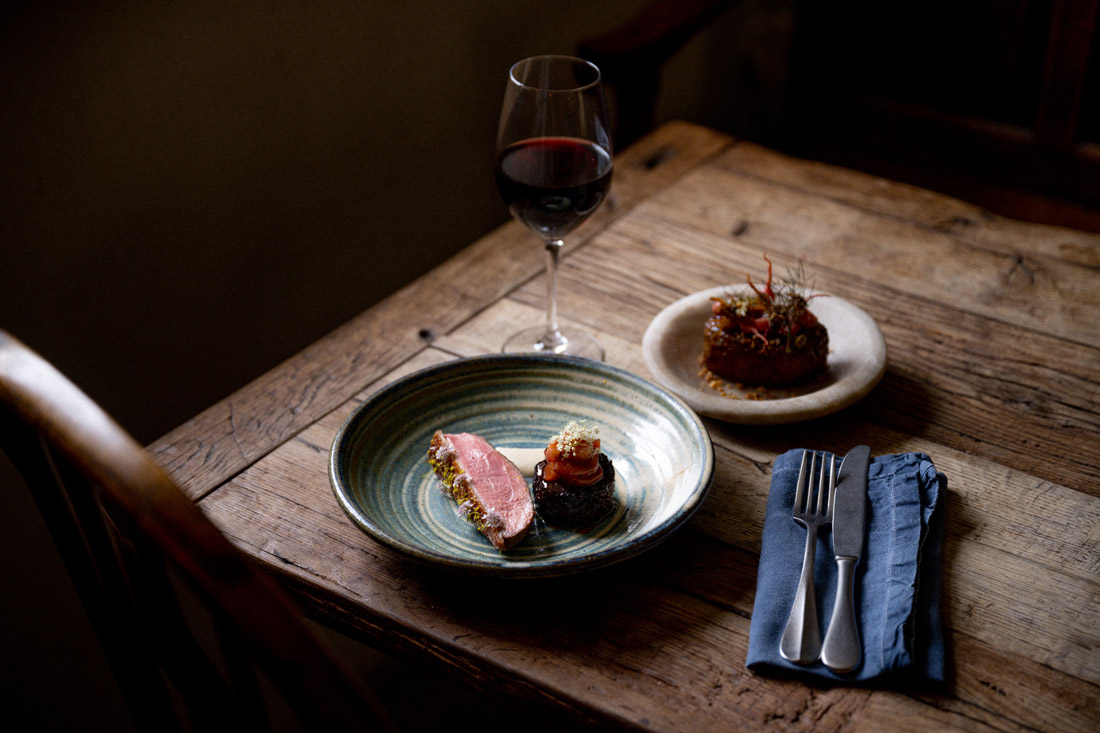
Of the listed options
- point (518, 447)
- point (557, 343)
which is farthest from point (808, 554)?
point (557, 343)

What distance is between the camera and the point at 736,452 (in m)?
0.93

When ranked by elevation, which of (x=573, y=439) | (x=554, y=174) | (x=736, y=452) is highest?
(x=554, y=174)

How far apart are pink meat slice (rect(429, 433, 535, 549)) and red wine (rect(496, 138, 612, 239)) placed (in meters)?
0.26

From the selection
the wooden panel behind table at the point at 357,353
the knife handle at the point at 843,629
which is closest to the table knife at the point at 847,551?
the knife handle at the point at 843,629

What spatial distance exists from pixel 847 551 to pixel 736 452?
176 millimetres

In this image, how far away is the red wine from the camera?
3.17 feet

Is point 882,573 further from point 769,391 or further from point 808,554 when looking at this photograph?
point 769,391

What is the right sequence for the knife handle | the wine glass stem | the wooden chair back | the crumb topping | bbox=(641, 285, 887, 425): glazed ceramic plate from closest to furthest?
the wooden chair back, the knife handle, the crumb topping, bbox=(641, 285, 887, 425): glazed ceramic plate, the wine glass stem

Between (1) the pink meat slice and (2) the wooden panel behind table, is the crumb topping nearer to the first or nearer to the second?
(1) the pink meat slice

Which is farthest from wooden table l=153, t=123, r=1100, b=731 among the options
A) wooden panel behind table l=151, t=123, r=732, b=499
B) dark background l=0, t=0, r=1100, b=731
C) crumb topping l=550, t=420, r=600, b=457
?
dark background l=0, t=0, r=1100, b=731

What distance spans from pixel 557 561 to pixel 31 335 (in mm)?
911

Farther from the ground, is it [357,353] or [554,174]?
[554,174]

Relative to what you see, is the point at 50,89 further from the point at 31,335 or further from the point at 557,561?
the point at 557,561

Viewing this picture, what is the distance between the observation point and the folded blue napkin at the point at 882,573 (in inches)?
27.3
